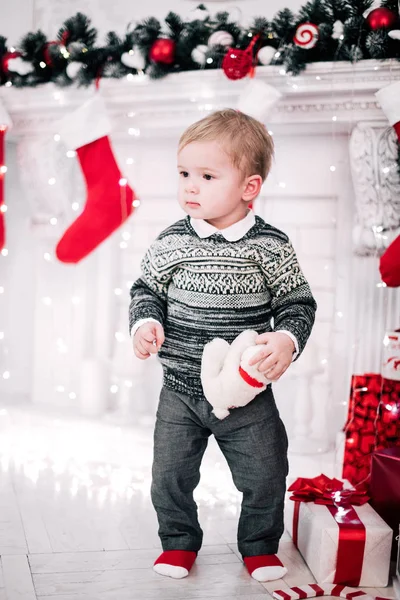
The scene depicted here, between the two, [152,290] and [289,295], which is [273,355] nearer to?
[289,295]

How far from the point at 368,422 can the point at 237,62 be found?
3.69ft

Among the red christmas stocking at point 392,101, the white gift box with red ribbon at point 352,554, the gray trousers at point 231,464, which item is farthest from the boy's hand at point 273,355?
the red christmas stocking at point 392,101

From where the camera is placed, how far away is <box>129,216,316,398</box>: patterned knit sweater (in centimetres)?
155

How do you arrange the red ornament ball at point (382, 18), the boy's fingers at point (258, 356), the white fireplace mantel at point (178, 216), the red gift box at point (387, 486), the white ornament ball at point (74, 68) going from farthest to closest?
the white ornament ball at point (74, 68) < the white fireplace mantel at point (178, 216) < the red ornament ball at point (382, 18) < the red gift box at point (387, 486) < the boy's fingers at point (258, 356)

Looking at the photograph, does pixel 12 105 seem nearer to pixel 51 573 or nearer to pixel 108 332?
pixel 108 332

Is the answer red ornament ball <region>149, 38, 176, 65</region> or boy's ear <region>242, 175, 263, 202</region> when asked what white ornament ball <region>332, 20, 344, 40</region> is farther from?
boy's ear <region>242, 175, 263, 202</region>

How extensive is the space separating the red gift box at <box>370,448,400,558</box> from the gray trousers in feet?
0.81

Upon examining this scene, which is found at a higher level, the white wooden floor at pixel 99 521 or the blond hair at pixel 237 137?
the blond hair at pixel 237 137

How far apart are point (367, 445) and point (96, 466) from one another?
812mm

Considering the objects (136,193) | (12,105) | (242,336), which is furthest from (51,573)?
(12,105)

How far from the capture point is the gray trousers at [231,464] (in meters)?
1.58

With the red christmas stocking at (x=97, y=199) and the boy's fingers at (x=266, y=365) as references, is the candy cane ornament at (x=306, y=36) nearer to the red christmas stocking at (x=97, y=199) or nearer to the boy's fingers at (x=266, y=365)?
the red christmas stocking at (x=97, y=199)

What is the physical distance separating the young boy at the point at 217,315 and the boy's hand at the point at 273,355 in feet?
0.03

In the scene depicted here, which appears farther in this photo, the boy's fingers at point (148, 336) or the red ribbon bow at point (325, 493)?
the red ribbon bow at point (325, 493)
